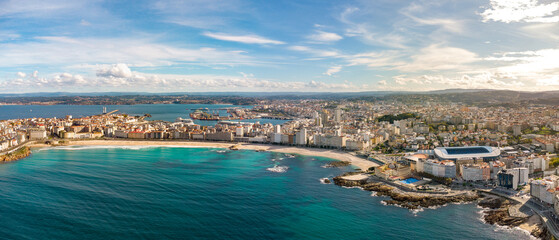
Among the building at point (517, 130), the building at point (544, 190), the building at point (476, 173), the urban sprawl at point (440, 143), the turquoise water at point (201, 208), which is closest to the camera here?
the turquoise water at point (201, 208)

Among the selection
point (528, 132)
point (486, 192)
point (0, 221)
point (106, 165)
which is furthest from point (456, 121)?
point (0, 221)

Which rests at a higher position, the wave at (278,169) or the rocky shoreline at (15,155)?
the rocky shoreline at (15,155)

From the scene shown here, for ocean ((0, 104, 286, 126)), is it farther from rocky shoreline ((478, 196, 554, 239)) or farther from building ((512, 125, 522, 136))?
rocky shoreline ((478, 196, 554, 239))

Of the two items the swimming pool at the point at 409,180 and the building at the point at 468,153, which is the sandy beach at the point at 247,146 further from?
the swimming pool at the point at 409,180

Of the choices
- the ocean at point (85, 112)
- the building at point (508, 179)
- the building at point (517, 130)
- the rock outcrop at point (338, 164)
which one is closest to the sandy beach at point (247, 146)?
the rock outcrop at point (338, 164)

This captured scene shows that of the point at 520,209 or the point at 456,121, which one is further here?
the point at 456,121

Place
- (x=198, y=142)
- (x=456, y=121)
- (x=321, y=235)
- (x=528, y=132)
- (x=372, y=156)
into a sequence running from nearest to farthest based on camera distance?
(x=321, y=235)
(x=372, y=156)
(x=528, y=132)
(x=198, y=142)
(x=456, y=121)

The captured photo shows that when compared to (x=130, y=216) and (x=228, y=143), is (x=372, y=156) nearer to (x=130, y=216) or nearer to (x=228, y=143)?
(x=228, y=143)

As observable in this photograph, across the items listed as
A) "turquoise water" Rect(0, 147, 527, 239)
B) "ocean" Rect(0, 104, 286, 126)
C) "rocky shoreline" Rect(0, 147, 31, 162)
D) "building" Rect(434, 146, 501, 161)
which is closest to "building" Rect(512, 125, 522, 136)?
"building" Rect(434, 146, 501, 161)
